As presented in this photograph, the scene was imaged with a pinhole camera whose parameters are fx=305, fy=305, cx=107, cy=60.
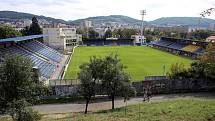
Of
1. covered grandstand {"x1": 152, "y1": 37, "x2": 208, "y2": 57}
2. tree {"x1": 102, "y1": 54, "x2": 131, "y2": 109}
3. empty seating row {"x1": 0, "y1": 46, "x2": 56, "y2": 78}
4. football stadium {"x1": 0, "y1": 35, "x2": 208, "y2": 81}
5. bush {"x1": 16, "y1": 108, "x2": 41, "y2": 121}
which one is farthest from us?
covered grandstand {"x1": 152, "y1": 37, "x2": 208, "y2": 57}

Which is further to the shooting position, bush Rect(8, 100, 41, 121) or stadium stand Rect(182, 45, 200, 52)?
stadium stand Rect(182, 45, 200, 52)

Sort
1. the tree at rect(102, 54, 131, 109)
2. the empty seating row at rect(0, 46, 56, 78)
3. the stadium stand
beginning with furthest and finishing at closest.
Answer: the stadium stand → the empty seating row at rect(0, 46, 56, 78) → the tree at rect(102, 54, 131, 109)

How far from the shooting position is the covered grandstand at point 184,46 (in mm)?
84250

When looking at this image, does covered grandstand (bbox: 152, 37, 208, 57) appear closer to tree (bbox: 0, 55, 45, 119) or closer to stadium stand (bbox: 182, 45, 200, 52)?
stadium stand (bbox: 182, 45, 200, 52)

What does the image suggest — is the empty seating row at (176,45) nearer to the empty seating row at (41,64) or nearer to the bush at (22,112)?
the empty seating row at (41,64)

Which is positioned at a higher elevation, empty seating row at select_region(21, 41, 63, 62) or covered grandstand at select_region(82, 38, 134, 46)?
empty seating row at select_region(21, 41, 63, 62)

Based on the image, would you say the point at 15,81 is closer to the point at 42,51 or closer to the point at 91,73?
the point at 91,73

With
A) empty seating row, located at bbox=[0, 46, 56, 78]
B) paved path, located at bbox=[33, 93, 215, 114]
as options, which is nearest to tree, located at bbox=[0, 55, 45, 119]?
paved path, located at bbox=[33, 93, 215, 114]

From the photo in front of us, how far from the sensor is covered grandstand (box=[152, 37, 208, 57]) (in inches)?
3317

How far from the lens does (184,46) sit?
98.8m

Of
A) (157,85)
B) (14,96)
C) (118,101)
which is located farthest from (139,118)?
(157,85)

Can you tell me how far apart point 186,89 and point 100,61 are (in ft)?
50.4

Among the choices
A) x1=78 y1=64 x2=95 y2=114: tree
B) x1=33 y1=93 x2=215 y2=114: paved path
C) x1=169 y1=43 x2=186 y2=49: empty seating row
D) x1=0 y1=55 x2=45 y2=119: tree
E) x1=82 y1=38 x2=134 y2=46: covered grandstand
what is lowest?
x1=82 y1=38 x2=134 y2=46: covered grandstand

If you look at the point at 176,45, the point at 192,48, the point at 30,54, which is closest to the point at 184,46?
the point at 176,45
